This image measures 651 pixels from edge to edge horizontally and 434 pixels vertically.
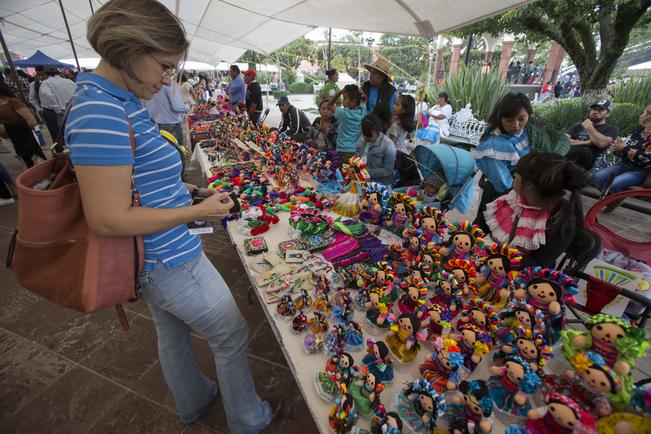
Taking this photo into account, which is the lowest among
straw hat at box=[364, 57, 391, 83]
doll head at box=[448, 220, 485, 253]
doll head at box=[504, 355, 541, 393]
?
doll head at box=[504, 355, 541, 393]

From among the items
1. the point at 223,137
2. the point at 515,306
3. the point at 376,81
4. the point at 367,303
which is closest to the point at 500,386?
the point at 515,306

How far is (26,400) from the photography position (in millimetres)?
1945

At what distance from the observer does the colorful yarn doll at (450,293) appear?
1.36 m

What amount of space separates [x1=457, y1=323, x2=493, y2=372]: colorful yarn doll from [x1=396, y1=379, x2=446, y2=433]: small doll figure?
0.78 ft

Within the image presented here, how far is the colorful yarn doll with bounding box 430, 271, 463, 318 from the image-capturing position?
1363 mm

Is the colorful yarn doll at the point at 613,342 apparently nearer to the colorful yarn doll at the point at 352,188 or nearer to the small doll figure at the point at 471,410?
the small doll figure at the point at 471,410

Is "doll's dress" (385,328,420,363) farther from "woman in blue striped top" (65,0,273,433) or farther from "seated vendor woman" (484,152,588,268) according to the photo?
"seated vendor woman" (484,152,588,268)

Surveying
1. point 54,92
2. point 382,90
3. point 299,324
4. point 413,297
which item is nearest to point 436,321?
point 413,297

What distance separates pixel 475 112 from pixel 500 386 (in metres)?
7.94

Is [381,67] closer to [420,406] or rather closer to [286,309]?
[286,309]

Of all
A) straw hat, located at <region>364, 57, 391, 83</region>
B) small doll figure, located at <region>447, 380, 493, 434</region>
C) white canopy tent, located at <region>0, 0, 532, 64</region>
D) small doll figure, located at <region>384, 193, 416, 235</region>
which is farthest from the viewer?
straw hat, located at <region>364, 57, 391, 83</region>

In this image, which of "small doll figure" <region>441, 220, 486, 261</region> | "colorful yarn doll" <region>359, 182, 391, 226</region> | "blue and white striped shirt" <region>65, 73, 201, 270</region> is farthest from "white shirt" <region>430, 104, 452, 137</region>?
"blue and white striped shirt" <region>65, 73, 201, 270</region>

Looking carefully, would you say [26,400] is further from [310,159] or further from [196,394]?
[310,159]

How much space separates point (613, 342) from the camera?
87 centimetres
